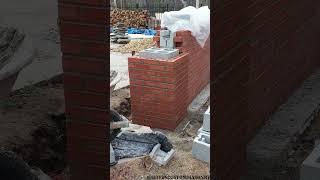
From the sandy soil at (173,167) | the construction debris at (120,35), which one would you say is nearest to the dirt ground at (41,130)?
the sandy soil at (173,167)

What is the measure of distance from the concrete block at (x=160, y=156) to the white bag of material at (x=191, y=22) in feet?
11.2

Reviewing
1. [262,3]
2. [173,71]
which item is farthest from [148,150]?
[262,3]

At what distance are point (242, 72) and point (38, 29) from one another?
1357mm

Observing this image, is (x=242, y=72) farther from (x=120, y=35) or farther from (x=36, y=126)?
(x=120, y=35)

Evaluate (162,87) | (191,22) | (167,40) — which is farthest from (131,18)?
(162,87)

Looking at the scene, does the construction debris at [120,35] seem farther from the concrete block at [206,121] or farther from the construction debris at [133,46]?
the concrete block at [206,121]

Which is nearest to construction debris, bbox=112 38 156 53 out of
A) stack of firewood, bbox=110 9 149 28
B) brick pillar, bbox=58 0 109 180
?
stack of firewood, bbox=110 9 149 28

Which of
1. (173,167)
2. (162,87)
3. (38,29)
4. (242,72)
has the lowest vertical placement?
(173,167)

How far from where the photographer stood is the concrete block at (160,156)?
6.74m

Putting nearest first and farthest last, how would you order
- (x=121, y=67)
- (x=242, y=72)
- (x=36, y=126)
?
(x=36, y=126)
(x=242, y=72)
(x=121, y=67)

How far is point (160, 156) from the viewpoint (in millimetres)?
6875

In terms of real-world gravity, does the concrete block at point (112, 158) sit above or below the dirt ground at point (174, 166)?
above

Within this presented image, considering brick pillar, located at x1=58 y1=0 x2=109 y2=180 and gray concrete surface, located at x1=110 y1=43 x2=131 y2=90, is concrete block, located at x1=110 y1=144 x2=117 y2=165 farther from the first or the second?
gray concrete surface, located at x1=110 y1=43 x2=131 y2=90

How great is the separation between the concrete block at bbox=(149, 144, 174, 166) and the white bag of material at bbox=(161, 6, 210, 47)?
340 centimetres
